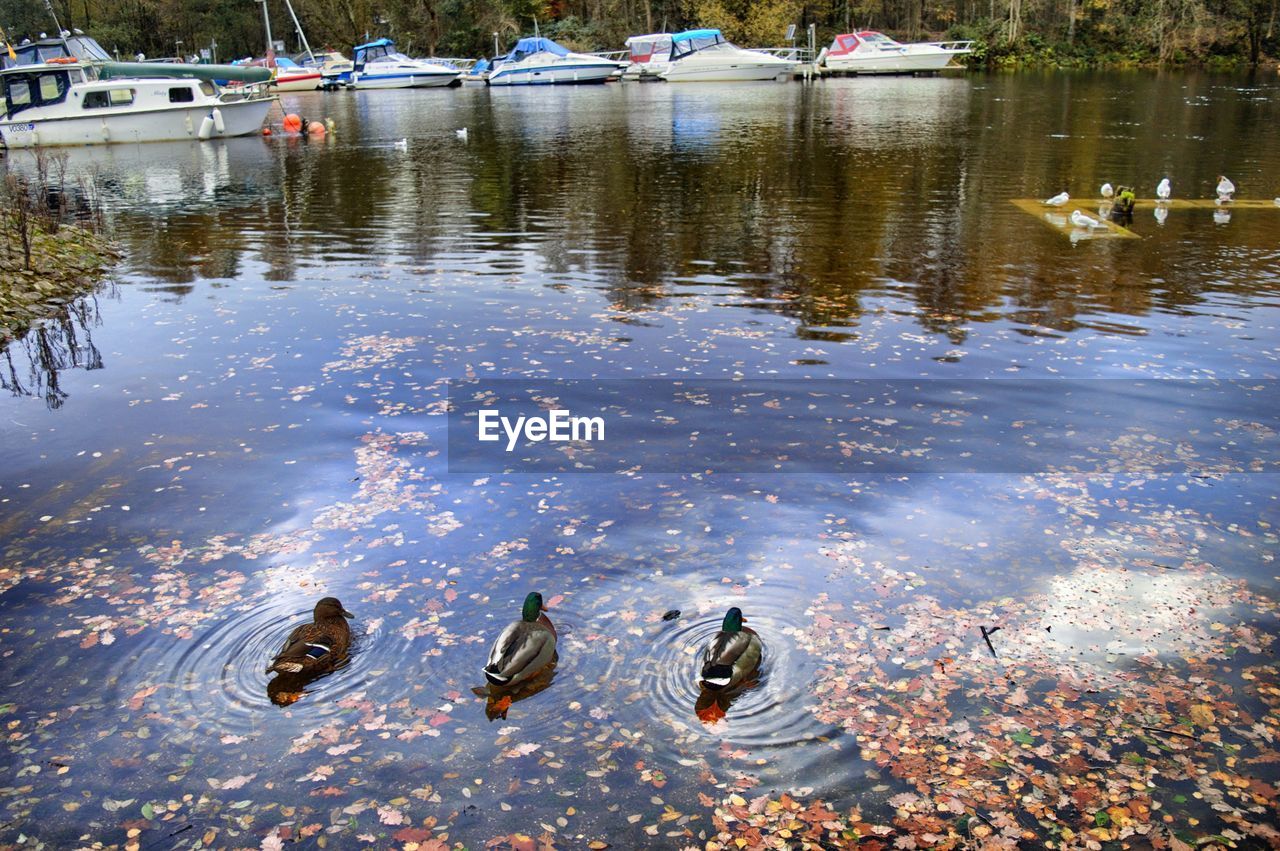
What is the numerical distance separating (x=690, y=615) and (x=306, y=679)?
8.72 ft

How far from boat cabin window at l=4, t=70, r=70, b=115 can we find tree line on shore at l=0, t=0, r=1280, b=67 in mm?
45658

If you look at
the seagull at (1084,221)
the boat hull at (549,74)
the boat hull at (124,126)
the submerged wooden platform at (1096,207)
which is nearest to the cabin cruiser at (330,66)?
the boat hull at (549,74)

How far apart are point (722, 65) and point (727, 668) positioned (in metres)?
71.5

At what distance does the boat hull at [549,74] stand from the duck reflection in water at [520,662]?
72405mm

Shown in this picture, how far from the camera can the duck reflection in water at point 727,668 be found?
6.42 meters

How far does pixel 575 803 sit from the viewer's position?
5789 mm

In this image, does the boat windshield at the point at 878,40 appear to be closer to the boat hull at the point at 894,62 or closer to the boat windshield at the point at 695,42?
the boat hull at the point at 894,62

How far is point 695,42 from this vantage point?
7425 centimetres

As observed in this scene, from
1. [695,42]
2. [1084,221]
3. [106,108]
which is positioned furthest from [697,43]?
[1084,221]

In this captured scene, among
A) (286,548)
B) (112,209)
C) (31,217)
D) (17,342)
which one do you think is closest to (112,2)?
(112,209)

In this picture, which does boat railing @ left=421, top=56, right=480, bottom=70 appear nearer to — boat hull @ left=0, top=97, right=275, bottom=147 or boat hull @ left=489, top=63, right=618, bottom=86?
boat hull @ left=489, top=63, right=618, bottom=86

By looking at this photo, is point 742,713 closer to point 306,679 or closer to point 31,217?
point 306,679

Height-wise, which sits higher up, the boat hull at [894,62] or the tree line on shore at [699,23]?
the tree line on shore at [699,23]

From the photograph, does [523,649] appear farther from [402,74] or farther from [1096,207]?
[402,74]
